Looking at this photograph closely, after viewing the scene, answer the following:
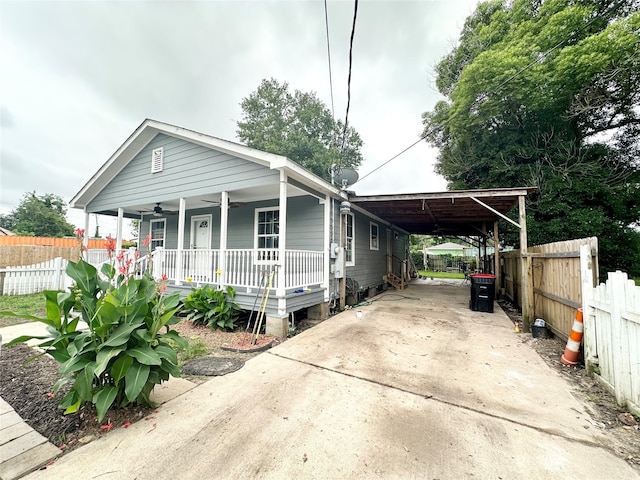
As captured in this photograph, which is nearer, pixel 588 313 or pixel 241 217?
pixel 588 313

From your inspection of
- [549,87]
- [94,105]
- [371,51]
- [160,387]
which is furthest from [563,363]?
[94,105]

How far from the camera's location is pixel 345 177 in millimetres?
7469

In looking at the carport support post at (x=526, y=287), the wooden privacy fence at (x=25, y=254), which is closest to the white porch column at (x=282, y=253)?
the carport support post at (x=526, y=287)

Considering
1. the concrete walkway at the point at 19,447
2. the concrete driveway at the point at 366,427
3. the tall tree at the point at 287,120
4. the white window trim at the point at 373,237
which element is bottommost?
the concrete driveway at the point at 366,427

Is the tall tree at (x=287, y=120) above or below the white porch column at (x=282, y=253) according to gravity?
above

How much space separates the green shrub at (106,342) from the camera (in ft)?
6.74

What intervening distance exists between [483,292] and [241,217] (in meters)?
7.25

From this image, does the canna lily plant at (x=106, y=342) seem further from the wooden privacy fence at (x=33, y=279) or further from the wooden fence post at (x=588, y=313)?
the wooden privacy fence at (x=33, y=279)

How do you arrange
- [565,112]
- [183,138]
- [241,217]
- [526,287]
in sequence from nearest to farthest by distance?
[526,287] < [183,138] < [241,217] < [565,112]

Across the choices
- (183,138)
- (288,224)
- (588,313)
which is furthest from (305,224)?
(588,313)

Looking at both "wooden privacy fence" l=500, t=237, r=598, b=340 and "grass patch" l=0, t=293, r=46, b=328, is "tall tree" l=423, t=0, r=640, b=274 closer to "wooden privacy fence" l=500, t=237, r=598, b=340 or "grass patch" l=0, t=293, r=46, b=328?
"wooden privacy fence" l=500, t=237, r=598, b=340

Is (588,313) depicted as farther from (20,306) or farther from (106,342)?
(20,306)

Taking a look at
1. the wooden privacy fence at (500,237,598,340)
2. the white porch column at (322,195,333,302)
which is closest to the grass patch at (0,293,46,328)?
the white porch column at (322,195,333,302)

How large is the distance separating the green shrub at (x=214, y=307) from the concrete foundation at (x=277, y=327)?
0.81 meters
